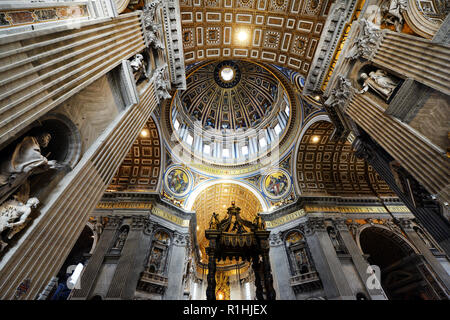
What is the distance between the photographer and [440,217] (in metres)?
5.56

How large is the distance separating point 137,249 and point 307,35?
14.3 meters

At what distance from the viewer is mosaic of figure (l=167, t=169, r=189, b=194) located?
15570mm

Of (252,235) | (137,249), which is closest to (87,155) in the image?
(252,235)

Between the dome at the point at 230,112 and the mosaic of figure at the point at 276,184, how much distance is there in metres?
2.84

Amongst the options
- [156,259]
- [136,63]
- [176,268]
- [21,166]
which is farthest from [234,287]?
[21,166]

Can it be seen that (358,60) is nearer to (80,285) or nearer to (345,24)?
(345,24)

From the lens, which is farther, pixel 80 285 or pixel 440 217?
pixel 80 285

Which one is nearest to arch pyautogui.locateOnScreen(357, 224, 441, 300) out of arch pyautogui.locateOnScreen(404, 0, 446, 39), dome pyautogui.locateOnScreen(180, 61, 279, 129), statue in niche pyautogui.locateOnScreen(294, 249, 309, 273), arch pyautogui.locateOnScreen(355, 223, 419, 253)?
arch pyautogui.locateOnScreen(355, 223, 419, 253)

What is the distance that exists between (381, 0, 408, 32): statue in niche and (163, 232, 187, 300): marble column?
48.2 feet

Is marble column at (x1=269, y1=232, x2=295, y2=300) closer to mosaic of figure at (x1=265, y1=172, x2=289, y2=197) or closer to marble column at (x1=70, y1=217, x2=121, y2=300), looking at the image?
mosaic of figure at (x1=265, y1=172, x2=289, y2=197)

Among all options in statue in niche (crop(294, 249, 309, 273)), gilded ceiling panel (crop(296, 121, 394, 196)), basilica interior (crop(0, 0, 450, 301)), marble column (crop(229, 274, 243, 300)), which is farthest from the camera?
marble column (crop(229, 274, 243, 300))

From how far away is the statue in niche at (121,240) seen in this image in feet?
36.0

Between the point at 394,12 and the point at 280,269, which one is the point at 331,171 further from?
the point at 394,12

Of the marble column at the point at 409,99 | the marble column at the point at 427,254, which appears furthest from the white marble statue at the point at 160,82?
the marble column at the point at 427,254
